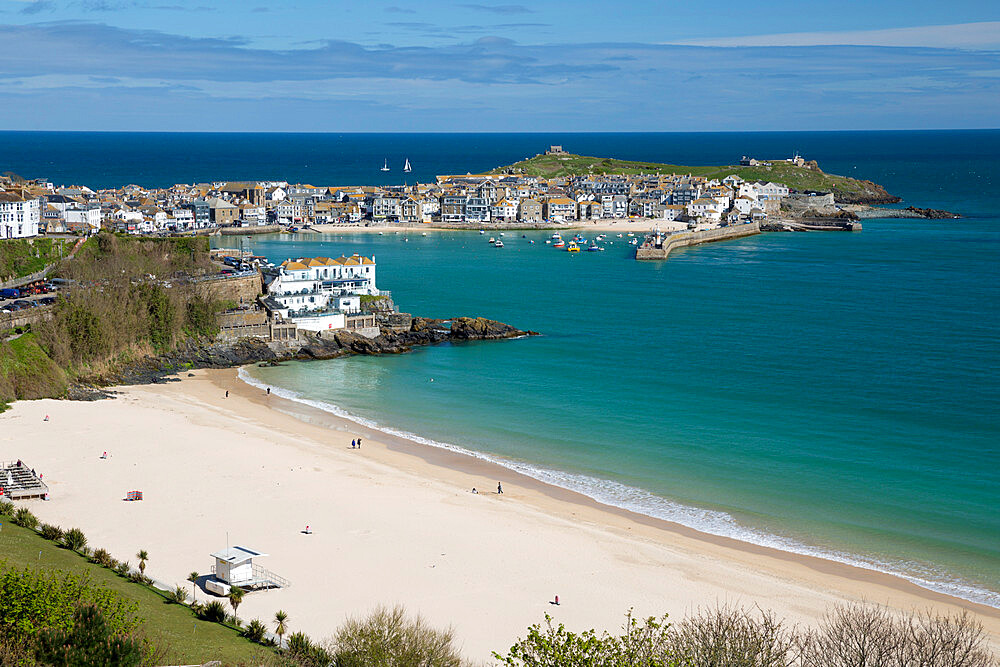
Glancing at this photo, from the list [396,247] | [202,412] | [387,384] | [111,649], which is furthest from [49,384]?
[396,247]

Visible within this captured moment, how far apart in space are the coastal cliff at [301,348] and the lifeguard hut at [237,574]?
756 inches

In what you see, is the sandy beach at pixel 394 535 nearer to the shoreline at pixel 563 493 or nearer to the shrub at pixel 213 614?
the shoreline at pixel 563 493

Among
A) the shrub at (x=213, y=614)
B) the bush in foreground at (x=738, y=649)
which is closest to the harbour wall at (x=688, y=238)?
the shrub at (x=213, y=614)

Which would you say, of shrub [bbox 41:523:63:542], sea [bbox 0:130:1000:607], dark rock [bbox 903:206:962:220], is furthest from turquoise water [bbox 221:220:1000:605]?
dark rock [bbox 903:206:962:220]

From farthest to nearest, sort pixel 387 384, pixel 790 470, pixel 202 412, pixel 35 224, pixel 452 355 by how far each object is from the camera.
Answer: pixel 35 224, pixel 452 355, pixel 387 384, pixel 202 412, pixel 790 470

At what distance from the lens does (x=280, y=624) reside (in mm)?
17766

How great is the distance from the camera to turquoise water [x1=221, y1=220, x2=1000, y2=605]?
26.3 m

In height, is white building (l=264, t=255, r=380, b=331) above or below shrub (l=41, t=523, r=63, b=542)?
above

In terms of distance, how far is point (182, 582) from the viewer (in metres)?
20.1

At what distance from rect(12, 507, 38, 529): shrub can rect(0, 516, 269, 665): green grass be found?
206mm

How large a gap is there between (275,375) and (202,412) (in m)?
7.42

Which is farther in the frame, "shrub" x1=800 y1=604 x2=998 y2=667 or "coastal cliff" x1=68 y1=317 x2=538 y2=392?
"coastal cliff" x1=68 y1=317 x2=538 y2=392

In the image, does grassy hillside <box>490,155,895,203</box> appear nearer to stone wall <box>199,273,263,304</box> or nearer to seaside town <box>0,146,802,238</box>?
seaside town <box>0,146,802,238</box>

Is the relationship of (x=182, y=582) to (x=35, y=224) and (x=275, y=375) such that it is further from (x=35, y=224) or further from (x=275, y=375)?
(x=35, y=224)
